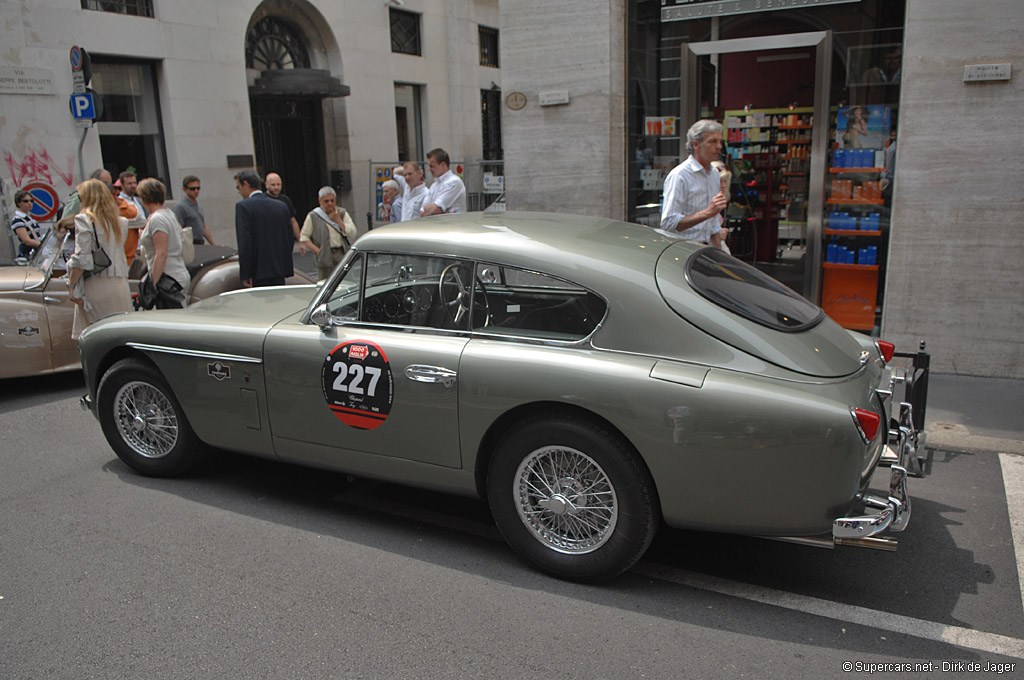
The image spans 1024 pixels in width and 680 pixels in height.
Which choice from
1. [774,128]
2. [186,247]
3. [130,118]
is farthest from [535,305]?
[130,118]

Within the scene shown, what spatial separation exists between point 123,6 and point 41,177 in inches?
133

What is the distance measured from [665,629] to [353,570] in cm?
147

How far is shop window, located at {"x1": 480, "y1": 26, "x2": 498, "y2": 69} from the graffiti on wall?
12.6m

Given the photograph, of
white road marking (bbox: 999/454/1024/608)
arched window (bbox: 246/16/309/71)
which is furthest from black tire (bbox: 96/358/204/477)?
arched window (bbox: 246/16/309/71)

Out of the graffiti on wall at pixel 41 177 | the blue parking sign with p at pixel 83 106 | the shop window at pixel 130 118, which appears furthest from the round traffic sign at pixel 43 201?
the blue parking sign with p at pixel 83 106

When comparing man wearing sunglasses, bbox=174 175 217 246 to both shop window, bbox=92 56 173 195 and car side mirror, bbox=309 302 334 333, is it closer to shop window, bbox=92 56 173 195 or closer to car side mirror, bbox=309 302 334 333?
shop window, bbox=92 56 173 195

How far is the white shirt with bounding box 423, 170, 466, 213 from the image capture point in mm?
8273

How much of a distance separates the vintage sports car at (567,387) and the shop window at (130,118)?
1051 cm

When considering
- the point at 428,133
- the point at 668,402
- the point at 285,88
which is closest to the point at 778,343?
the point at 668,402

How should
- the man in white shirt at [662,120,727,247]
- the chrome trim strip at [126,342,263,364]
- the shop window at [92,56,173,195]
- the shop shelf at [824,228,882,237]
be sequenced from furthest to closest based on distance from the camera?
the shop window at [92,56,173,195]
the shop shelf at [824,228,882,237]
the man in white shirt at [662,120,727,247]
the chrome trim strip at [126,342,263,364]

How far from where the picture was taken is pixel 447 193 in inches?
326

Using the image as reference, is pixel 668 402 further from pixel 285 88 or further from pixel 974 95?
pixel 285 88

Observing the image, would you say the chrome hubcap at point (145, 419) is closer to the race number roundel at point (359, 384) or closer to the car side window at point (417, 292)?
the race number roundel at point (359, 384)

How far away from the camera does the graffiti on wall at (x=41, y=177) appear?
39.0ft
